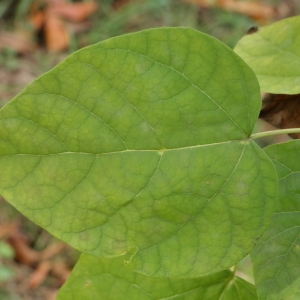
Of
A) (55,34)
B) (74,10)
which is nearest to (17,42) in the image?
(55,34)

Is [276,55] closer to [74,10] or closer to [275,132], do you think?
[275,132]

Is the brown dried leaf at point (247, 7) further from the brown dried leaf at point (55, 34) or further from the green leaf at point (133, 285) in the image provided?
the green leaf at point (133, 285)

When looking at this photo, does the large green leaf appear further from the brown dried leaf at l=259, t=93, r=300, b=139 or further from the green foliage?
the brown dried leaf at l=259, t=93, r=300, b=139

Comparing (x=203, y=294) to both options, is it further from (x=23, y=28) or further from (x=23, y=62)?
(x=23, y=28)

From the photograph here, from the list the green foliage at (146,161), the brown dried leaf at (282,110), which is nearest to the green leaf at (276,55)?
the brown dried leaf at (282,110)

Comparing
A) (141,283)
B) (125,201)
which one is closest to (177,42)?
(125,201)
